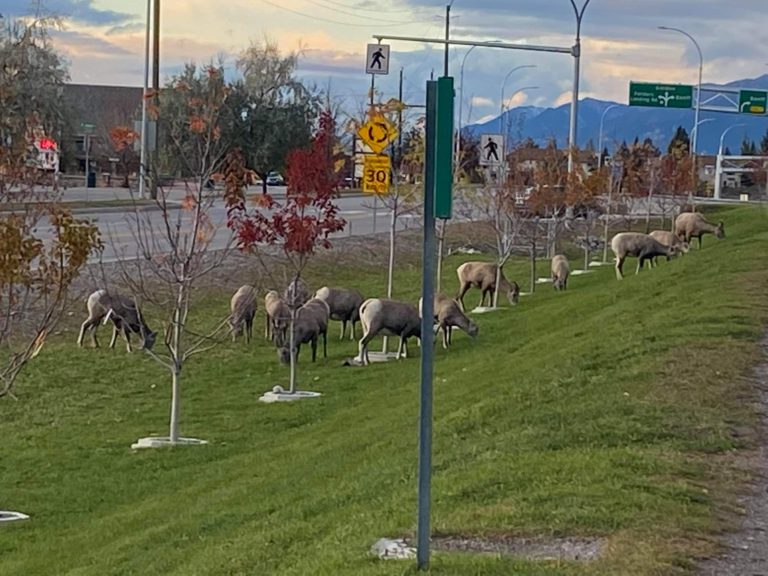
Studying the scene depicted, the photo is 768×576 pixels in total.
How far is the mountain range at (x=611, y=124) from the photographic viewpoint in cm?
6384

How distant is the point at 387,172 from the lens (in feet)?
76.5

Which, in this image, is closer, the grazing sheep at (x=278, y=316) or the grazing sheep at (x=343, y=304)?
the grazing sheep at (x=278, y=316)

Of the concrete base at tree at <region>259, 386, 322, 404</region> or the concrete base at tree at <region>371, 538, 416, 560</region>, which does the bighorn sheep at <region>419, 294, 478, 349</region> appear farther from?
the concrete base at tree at <region>371, 538, 416, 560</region>

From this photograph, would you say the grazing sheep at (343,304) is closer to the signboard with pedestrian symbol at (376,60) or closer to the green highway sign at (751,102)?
the signboard with pedestrian symbol at (376,60)

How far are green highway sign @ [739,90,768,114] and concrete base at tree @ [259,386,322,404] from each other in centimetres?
6316

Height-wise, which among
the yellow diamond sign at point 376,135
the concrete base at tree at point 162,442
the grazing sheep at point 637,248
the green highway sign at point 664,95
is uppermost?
the green highway sign at point 664,95

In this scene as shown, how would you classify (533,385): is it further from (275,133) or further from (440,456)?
(275,133)

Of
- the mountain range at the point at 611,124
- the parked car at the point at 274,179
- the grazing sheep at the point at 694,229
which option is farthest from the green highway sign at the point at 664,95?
the grazing sheep at the point at 694,229

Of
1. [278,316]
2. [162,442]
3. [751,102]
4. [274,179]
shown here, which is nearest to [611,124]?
[751,102]

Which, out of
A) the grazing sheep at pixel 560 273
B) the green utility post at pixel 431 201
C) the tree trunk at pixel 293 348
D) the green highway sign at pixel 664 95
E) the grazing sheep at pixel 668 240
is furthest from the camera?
the green highway sign at pixel 664 95

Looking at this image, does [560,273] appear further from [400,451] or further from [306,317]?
[400,451]

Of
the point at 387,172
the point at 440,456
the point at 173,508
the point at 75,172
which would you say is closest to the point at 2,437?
the point at 173,508

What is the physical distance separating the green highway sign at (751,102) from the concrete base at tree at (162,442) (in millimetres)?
66849

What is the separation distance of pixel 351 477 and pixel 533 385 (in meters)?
2.95
